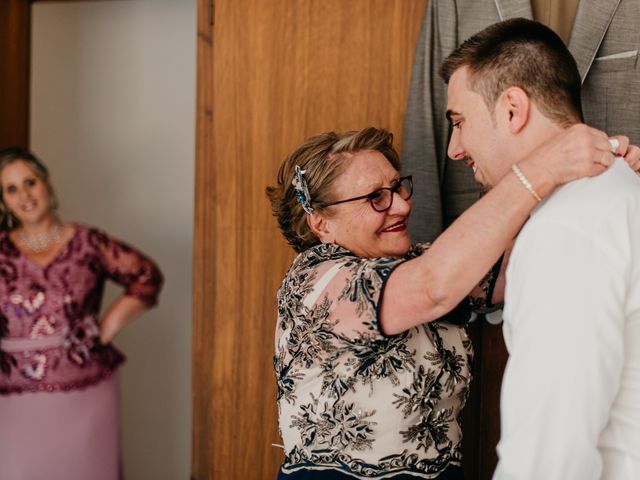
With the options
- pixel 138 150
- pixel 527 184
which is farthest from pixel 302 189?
pixel 138 150

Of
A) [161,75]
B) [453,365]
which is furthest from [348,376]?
[161,75]

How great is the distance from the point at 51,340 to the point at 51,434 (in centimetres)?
38

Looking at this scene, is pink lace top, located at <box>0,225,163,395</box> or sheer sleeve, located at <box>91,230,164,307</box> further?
sheer sleeve, located at <box>91,230,164,307</box>

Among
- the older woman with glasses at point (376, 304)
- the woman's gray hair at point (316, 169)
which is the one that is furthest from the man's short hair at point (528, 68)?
the woman's gray hair at point (316, 169)

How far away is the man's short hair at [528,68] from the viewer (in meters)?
1.31

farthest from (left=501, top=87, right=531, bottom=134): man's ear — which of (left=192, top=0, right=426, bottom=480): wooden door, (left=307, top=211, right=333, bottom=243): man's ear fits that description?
(left=192, top=0, right=426, bottom=480): wooden door

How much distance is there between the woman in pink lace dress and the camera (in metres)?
2.89

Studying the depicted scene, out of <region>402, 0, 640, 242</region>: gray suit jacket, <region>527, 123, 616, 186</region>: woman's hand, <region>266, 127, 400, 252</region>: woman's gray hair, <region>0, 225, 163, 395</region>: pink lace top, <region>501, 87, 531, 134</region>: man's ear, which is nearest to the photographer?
<region>527, 123, 616, 186</region>: woman's hand

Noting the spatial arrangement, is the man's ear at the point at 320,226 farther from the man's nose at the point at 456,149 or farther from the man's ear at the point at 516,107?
the man's ear at the point at 516,107

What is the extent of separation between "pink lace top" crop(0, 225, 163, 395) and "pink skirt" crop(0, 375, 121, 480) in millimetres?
54

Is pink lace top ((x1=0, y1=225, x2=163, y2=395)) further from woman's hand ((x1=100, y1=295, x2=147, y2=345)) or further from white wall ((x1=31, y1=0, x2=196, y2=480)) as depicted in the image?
white wall ((x1=31, y1=0, x2=196, y2=480))

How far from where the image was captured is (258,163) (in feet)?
8.14

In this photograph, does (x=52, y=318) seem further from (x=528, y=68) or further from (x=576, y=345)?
(x=576, y=345)

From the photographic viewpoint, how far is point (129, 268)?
3.11 m
